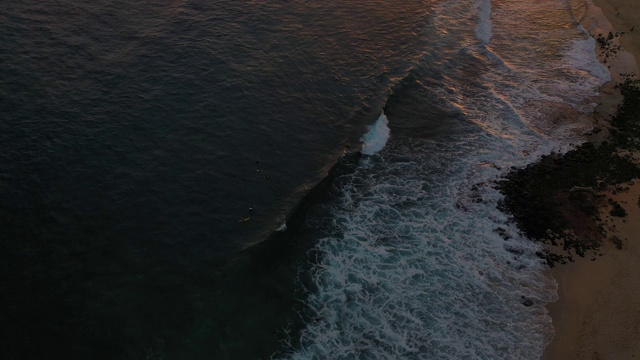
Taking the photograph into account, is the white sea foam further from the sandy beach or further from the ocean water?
the sandy beach

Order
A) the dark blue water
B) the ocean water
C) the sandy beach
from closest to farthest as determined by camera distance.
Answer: the sandy beach, the dark blue water, the ocean water

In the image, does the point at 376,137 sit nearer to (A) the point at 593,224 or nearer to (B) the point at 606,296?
(A) the point at 593,224

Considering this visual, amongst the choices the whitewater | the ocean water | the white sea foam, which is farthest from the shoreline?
the white sea foam

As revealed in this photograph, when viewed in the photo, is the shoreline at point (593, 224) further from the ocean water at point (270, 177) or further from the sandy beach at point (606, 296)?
the ocean water at point (270, 177)

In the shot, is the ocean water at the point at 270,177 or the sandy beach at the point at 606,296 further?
the ocean water at the point at 270,177

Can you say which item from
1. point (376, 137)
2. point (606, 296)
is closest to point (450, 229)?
point (606, 296)

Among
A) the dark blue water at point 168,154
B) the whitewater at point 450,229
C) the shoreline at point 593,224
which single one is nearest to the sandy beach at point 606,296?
the shoreline at point 593,224
